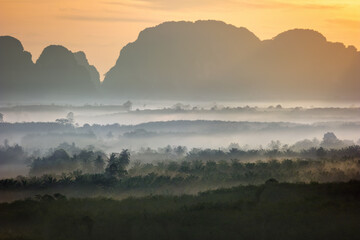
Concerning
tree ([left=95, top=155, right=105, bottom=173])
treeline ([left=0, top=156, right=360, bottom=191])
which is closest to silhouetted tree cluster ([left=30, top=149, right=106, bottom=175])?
tree ([left=95, top=155, right=105, bottom=173])

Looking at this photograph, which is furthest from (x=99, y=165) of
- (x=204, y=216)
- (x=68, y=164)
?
(x=204, y=216)

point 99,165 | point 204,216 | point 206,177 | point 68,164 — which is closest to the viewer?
point 204,216

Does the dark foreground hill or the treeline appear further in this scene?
the treeline

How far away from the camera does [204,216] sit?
201ft

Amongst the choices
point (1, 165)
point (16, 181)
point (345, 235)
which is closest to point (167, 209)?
point (345, 235)

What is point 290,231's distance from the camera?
55844 mm

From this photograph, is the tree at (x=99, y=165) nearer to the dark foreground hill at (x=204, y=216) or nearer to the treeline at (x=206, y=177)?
the treeline at (x=206, y=177)

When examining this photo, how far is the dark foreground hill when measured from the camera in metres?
56.9

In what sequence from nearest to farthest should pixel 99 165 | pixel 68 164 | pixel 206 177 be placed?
pixel 206 177
pixel 99 165
pixel 68 164

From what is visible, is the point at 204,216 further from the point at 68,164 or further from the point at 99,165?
the point at 68,164

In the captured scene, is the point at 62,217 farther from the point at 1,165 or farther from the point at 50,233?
the point at 1,165

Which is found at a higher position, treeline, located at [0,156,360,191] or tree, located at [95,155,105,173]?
tree, located at [95,155,105,173]

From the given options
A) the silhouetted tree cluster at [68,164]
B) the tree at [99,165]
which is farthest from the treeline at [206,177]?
the silhouetted tree cluster at [68,164]

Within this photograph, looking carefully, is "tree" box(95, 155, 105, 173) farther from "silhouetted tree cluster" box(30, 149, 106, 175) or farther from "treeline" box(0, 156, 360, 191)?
"treeline" box(0, 156, 360, 191)
